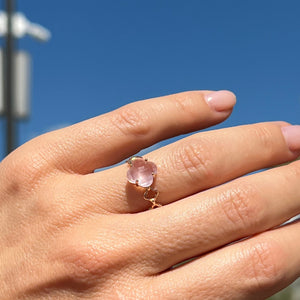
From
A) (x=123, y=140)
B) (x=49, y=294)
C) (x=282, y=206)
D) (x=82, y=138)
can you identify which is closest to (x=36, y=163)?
(x=82, y=138)

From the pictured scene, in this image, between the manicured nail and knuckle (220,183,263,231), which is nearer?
knuckle (220,183,263,231)

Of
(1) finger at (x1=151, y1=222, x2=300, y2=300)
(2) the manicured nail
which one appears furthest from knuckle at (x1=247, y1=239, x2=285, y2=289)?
(2) the manicured nail

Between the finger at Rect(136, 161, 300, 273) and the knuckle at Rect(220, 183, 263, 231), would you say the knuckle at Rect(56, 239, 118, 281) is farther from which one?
the knuckle at Rect(220, 183, 263, 231)

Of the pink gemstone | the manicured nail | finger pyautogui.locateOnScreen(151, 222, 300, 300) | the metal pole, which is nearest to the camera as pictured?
finger pyautogui.locateOnScreen(151, 222, 300, 300)

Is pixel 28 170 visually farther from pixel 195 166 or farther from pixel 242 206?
pixel 242 206

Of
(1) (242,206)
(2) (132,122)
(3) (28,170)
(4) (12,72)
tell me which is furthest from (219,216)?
(4) (12,72)

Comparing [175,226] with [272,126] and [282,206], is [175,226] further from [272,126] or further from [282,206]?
[272,126]

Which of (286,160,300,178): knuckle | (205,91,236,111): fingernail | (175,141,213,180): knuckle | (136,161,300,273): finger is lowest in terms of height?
(136,161,300,273): finger
